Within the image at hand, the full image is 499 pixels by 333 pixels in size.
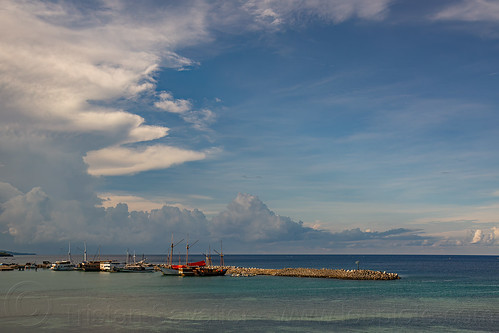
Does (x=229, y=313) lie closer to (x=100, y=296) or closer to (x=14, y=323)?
(x=14, y=323)

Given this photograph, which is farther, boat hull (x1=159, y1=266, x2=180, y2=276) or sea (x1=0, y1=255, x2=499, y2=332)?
boat hull (x1=159, y1=266, x2=180, y2=276)

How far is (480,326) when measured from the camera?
156 ft

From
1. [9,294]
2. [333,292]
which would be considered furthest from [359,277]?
[9,294]

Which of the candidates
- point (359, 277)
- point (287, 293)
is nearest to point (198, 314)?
point (287, 293)

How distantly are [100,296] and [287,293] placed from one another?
3263cm

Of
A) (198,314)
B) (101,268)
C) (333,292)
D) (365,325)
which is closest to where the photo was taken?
(365,325)

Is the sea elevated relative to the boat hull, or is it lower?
elevated

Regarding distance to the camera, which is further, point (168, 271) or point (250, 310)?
point (168, 271)

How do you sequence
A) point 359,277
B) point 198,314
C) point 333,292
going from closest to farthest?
point 198,314
point 333,292
point 359,277

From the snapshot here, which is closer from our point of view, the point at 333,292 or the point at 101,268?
the point at 333,292

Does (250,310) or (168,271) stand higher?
(250,310)

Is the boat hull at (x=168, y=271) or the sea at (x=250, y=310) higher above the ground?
the sea at (x=250, y=310)

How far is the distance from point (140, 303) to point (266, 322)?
24.4 meters

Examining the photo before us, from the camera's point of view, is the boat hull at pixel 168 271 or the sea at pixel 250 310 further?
the boat hull at pixel 168 271
